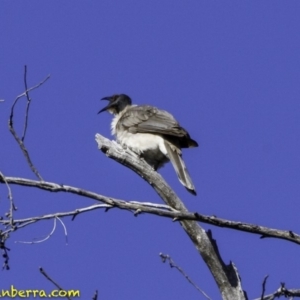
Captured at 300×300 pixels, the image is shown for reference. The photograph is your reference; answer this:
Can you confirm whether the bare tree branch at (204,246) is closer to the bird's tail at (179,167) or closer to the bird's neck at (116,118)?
the bird's tail at (179,167)

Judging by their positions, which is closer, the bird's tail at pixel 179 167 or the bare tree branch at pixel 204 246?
the bare tree branch at pixel 204 246

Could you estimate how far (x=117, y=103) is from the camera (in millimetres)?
11578

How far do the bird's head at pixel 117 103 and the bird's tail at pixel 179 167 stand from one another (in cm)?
220

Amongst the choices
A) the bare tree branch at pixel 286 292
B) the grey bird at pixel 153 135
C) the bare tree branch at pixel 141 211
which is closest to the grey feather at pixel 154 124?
the grey bird at pixel 153 135

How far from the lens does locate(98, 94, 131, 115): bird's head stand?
11.5 metres

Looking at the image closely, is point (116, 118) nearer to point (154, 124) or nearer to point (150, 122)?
point (150, 122)

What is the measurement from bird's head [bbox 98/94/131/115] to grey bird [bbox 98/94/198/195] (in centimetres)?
71

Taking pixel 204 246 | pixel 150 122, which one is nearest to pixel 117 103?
pixel 150 122

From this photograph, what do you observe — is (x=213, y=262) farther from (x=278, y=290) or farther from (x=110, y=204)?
(x=110, y=204)

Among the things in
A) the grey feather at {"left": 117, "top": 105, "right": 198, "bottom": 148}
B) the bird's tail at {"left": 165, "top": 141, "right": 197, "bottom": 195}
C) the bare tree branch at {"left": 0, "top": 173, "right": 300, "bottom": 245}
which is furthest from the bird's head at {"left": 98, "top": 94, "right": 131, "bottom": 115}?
the bare tree branch at {"left": 0, "top": 173, "right": 300, "bottom": 245}

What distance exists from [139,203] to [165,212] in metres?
0.36

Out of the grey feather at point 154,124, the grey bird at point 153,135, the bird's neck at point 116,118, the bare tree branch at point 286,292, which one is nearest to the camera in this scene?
the bare tree branch at point 286,292

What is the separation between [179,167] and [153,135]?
1.20m

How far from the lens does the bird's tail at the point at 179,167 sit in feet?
26.4
